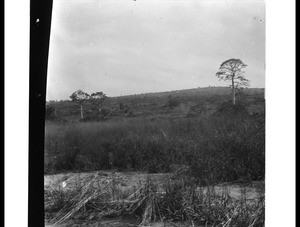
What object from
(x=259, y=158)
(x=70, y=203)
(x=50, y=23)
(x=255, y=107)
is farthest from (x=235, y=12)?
→ (x=70, y=203)

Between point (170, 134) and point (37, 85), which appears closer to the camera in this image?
point (37, 85)

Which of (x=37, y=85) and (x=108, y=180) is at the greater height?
(x=37, y=85)

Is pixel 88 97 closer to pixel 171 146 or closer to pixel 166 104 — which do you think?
pixel 166 104

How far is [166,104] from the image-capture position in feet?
11.0

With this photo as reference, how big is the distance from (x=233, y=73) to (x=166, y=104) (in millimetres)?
529

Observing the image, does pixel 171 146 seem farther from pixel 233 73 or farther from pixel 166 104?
pixel 233 73

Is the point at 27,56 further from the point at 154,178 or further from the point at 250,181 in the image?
the point at 250,181

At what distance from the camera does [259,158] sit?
3412 mm

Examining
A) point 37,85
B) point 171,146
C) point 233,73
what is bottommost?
point 171,146

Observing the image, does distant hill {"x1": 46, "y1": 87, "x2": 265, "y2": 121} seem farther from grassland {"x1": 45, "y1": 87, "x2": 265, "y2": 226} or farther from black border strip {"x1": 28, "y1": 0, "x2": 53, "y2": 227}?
black border strip {"x1": 28, "y1": 0, "x2": 53, "y2": 227}

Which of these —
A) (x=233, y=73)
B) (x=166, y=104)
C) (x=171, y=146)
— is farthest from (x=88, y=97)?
(x=233, y=73)

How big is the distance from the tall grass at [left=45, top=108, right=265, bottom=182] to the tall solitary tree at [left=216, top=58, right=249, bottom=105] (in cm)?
22

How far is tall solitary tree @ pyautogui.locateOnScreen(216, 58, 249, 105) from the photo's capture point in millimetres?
3381

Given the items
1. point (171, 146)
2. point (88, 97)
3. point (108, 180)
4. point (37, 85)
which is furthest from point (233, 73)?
point (37, 85)
